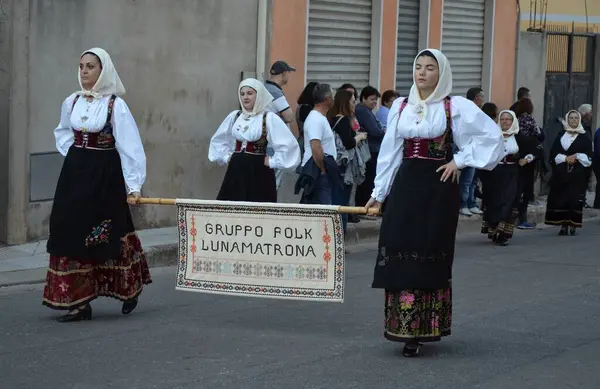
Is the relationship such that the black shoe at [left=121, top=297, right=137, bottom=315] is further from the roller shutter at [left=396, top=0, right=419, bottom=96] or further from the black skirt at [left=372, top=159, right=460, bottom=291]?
the roller shutter at [left=396, top=0, right=419, bottom=96]

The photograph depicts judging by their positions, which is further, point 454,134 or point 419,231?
point 454,134

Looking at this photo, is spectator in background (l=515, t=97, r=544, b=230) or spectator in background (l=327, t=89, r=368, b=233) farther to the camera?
spectator in background (l=515, t=97, r=544, b=230)

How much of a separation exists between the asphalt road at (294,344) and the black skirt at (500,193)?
4049mm

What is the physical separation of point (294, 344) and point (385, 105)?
9.19 m

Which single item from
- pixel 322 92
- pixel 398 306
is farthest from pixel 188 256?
pixel 322 92

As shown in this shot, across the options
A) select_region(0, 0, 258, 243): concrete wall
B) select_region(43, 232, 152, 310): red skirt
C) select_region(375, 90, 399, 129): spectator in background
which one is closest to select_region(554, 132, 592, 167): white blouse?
select_region(375, 90, 399, 129): spectator in background

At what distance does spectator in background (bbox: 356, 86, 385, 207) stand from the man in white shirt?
241 cm

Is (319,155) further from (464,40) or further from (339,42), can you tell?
(464,40)

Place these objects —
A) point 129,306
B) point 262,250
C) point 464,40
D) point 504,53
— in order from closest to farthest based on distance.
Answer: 1. point 262,250
2. point 129,306
3. point 464,40
4. point 504,53

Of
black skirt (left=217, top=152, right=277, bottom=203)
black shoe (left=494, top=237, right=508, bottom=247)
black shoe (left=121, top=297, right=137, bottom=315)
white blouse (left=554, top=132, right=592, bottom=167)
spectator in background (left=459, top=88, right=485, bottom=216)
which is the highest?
white blouse (left=554, top=132, right=592, bottom=167)

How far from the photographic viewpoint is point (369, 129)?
16.0m

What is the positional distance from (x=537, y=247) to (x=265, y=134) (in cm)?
530

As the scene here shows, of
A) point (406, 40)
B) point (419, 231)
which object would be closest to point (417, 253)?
point (419, 231)

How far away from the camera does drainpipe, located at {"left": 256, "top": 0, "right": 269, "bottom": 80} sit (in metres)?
16.0
